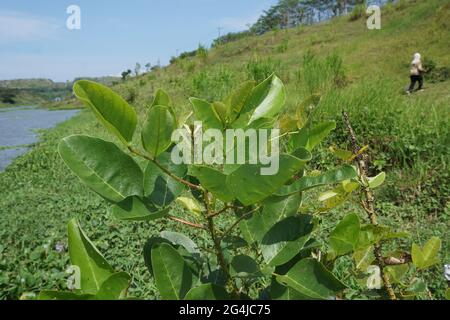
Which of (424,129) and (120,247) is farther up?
(424,129)

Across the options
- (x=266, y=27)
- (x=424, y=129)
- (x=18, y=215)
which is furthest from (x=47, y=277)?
(x=266, y=27)

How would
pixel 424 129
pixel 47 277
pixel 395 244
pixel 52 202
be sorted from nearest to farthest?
1. pixel 47 277
2. pixel 395 244
3. pixel 52 202
4. pixel 424 129

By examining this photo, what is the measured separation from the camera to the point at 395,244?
1974mm

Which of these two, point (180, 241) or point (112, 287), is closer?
point (112, 287)

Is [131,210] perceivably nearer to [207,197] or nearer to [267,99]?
[207,197]

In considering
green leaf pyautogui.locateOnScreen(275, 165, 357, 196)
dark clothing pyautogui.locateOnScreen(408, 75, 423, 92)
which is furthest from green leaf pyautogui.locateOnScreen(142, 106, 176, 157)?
dark clothing pyautogui.locateOnScreen(408, 75, 423, 92)

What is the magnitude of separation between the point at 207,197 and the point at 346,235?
15 cm

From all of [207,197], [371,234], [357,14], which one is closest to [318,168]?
[371,234]

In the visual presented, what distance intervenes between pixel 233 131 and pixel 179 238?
0.18 m

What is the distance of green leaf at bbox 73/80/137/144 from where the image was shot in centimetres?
29

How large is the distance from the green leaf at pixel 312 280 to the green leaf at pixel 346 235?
53 mm

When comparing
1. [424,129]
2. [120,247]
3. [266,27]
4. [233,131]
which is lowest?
[120,247]

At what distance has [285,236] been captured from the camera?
0.40 metres
